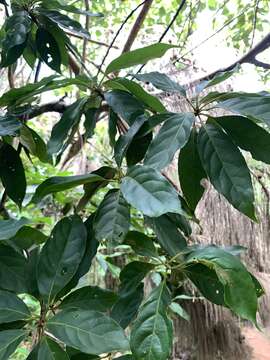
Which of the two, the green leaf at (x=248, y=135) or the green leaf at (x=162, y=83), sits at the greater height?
the green leaf at (x=162, y=83)

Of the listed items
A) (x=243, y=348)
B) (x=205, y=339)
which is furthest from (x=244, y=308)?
(x=243, y=348)

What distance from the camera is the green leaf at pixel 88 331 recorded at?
34 cm

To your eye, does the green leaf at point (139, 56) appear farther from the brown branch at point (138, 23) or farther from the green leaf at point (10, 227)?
the brown branch at point (138, 23)

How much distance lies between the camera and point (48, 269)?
41 centimetres

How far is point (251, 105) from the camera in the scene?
0.41 m

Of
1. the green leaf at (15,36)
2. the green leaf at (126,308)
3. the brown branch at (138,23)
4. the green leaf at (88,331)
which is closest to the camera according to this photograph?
the green leaf at (88,331)

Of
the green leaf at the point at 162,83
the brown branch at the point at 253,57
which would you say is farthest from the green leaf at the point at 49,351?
the brown branch at the point at 253,57

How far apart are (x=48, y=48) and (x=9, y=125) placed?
206mm

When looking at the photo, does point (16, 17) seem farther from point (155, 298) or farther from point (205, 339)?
point (205, 339)

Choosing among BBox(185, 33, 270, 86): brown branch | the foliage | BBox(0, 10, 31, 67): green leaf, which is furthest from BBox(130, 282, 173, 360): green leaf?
BBox(185, 33, 270, 86): brown branch

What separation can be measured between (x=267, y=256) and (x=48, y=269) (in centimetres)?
103

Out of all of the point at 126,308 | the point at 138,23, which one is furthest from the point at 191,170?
the point at 138,23

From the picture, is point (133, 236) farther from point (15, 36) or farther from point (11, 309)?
point (15, 36)

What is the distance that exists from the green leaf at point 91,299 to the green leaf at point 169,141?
0.15m
